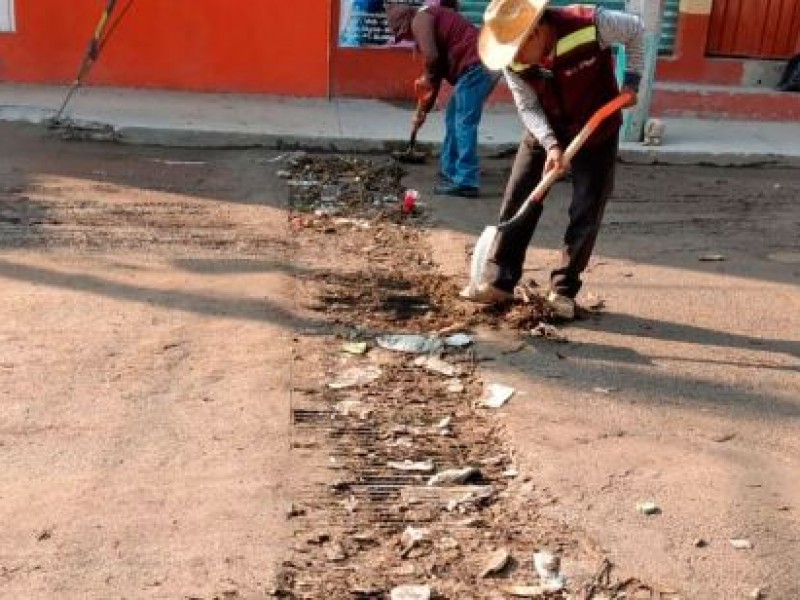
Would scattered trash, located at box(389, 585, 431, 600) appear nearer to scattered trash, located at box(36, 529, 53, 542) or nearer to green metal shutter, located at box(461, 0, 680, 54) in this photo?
scattered trash, located at box(36, 529, 53, 542)

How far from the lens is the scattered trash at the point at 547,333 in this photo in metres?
5.10

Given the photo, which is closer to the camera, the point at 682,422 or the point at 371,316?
the point at 682,422

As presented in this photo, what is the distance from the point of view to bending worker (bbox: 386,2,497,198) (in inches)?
277

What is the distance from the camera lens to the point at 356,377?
4598 millimetres

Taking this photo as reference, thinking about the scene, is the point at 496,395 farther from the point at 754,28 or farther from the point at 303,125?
the point at 754,28

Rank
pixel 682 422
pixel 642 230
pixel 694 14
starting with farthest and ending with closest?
pixel 694 14 < pixel 642 230 < pixel 682 422

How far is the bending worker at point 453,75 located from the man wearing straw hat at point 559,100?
6.73 feet

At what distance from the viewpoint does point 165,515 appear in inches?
138

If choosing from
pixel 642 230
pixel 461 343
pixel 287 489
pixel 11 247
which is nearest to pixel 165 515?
pixel 287 489

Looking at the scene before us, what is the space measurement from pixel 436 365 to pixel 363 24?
19.8 ft

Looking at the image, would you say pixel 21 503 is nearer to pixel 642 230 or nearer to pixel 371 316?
pixel 371 316

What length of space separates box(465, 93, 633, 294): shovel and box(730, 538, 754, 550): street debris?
77.7 inches

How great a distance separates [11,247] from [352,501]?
319cm

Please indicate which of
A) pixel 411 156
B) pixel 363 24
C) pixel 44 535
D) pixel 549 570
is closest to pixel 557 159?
pixel 549 570
